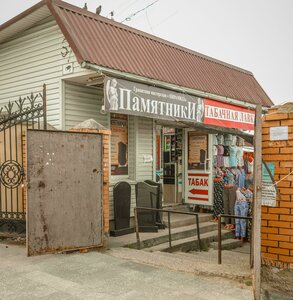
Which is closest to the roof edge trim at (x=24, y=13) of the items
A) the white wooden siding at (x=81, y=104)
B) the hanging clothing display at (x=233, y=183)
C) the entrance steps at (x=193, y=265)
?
the white wooden siding at (x=81, y=104)

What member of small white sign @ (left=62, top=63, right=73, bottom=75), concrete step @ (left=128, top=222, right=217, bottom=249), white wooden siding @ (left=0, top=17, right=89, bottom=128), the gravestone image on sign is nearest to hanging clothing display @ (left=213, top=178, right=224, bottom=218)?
concrete step @ (left=128, top=222, right=217, bottom=249)

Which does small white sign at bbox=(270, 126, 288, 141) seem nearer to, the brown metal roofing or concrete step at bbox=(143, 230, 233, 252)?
the brown metal roofing

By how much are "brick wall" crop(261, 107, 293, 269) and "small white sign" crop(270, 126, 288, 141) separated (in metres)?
0.04

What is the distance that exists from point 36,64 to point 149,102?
3.10 meters

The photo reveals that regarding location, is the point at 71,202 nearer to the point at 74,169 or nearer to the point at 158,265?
the point at 74,169

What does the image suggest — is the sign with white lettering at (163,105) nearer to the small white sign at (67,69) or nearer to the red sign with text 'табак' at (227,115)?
the red sign with text 'табак' at (227,115)

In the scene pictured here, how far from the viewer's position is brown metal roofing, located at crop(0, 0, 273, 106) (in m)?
7.25

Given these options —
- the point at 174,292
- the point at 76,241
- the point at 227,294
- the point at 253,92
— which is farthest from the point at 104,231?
the point at 253,92

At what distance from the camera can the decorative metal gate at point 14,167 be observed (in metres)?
7.05

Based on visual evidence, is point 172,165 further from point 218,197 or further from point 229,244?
point 229,244

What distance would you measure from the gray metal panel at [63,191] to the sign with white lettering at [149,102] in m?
1.13

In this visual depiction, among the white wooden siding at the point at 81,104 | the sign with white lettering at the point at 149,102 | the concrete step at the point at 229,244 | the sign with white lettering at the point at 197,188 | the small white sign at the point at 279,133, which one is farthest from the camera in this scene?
the sign with white lettering at the point at 197,188

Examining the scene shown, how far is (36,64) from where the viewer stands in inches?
345

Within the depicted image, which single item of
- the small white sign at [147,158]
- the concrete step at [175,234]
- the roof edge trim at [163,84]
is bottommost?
the concrete step at [175,234]
